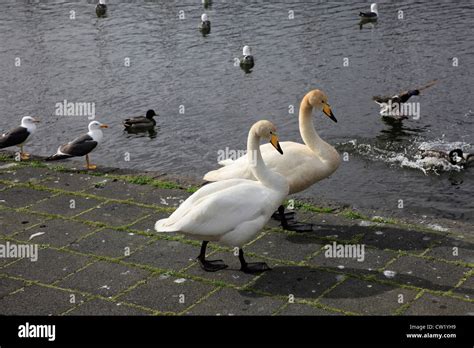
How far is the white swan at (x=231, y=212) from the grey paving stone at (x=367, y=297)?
1149 millimetres

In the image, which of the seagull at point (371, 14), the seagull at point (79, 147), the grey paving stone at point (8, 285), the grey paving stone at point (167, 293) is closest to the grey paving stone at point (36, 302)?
the grey paving stone at point (8, 285)

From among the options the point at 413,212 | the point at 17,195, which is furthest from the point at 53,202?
the point at 413,212

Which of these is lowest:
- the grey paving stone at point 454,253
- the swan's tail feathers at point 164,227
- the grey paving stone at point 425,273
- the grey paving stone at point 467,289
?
the grey paving stone at point 467,289

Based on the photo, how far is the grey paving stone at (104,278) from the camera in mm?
9258

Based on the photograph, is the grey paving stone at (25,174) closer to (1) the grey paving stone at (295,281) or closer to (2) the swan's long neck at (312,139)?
(2) the swan's long neck at (312,139)

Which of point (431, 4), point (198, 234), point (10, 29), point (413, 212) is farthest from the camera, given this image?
point (10, 29)

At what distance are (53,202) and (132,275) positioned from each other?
342cm

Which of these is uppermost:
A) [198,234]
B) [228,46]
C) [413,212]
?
[228,46]

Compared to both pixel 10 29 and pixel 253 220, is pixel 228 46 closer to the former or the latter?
pixel 10 29

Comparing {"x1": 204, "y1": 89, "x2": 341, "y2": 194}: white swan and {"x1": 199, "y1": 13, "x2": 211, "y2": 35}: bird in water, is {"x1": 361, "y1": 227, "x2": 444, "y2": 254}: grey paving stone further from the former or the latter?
{"x1": 199, "y1": 13, "x2": 211, "y2": 35}: bird in water

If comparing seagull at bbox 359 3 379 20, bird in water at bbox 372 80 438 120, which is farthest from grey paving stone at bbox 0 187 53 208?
seagull at bbox 359 3 379 20

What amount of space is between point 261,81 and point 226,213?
1486 centimetres

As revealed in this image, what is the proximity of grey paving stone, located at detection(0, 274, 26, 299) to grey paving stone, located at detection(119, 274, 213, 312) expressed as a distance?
148 centimetres
